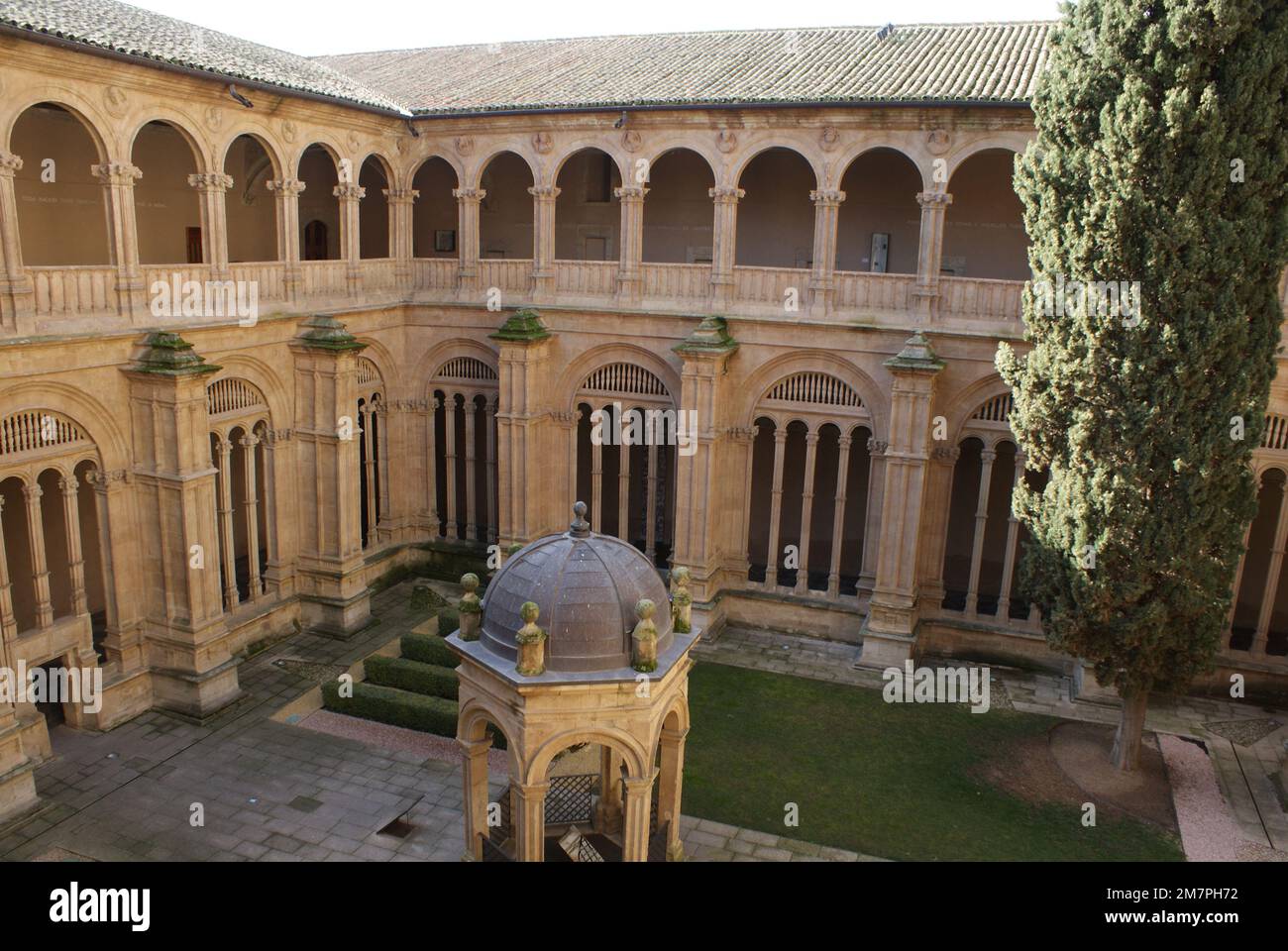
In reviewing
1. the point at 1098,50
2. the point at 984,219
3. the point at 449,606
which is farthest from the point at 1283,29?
the point at 449,606

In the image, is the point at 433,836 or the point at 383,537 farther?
the point at 383,537

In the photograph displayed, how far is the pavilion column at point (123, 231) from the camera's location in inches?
734

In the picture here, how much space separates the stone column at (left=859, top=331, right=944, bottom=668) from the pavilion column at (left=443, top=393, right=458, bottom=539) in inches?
454

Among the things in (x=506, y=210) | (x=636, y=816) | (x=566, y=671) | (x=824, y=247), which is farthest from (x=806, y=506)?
(x=566, y=671)

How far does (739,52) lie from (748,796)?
62.0ft

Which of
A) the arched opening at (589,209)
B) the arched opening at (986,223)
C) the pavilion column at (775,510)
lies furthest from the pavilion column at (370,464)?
the arched opening at (986,223)

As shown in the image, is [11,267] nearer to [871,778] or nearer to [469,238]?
[469,238]

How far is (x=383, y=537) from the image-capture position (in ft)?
89.8

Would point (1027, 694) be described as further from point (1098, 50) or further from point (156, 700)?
point (156, 700)

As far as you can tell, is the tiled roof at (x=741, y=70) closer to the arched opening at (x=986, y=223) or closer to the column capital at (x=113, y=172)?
the arched opening at (x=986, y=223)

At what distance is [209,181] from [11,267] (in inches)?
191

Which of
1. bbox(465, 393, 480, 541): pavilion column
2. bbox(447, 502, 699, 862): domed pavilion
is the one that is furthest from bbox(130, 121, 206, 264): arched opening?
bbox(447, 502, 699, 862): domed pavilion
